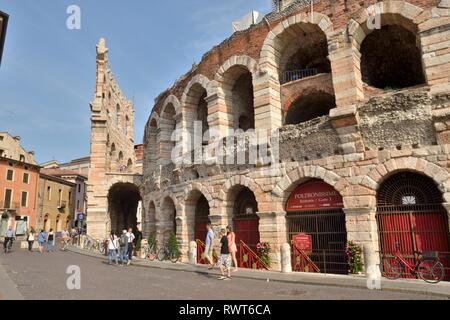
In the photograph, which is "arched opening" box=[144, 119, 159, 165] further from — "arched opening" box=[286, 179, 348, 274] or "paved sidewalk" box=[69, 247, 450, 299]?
"arched opening" box=[286, 179, 348, 274]

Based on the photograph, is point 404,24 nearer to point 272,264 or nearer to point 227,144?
point 227,144

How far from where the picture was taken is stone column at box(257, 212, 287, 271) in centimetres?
1206

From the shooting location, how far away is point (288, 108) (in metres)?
13.6

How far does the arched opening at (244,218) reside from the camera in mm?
13531

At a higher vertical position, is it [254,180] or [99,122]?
[99,122]

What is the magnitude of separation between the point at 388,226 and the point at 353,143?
260 centimetres

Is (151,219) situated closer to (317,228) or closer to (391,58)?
(317,228)

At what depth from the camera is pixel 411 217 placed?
998 centimetres

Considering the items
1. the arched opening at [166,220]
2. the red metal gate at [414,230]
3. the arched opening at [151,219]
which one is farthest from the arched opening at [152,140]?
the red metal gate at [414,230]

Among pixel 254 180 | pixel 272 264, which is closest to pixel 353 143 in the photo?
pixel 254 180

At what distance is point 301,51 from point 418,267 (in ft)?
30.4

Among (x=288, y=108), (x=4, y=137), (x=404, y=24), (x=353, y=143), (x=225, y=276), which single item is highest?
(x=4, y=137)

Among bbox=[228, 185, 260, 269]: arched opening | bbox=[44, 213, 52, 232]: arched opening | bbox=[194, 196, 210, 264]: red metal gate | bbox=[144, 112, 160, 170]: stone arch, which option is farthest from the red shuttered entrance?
bbox=[44, 213, 52, 232]: arched opening
